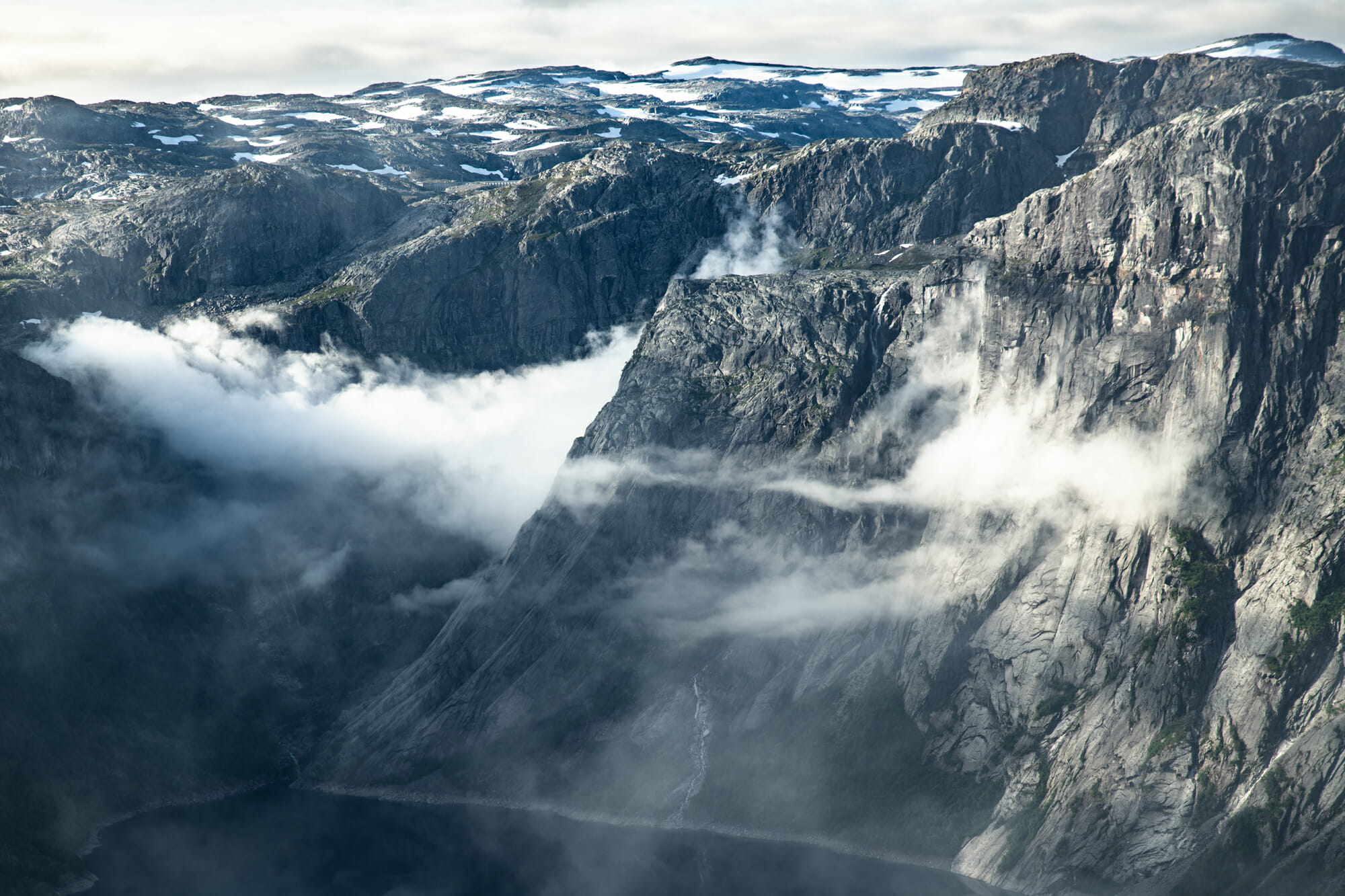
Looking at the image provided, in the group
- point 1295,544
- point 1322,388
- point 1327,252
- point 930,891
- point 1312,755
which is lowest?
point 930,891

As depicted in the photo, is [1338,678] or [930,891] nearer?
[1338,678]

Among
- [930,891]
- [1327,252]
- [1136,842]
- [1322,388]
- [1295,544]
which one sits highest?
[1327,252]

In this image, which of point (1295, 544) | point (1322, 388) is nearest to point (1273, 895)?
point (1295, 544)

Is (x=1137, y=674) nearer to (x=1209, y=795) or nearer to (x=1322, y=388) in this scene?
(x=1209, y=795)

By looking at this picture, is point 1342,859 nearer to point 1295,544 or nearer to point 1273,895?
point 1273,895

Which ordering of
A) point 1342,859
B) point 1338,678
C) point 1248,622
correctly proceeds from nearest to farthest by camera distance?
point 1342,859, point 1338,678, point 1248,622

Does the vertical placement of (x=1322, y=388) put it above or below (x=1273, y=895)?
above

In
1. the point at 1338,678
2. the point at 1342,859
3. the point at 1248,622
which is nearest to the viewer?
the point at 1342,859

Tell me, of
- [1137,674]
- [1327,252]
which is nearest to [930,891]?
[1137,674]

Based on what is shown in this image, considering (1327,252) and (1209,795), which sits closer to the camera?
(1209,795)
